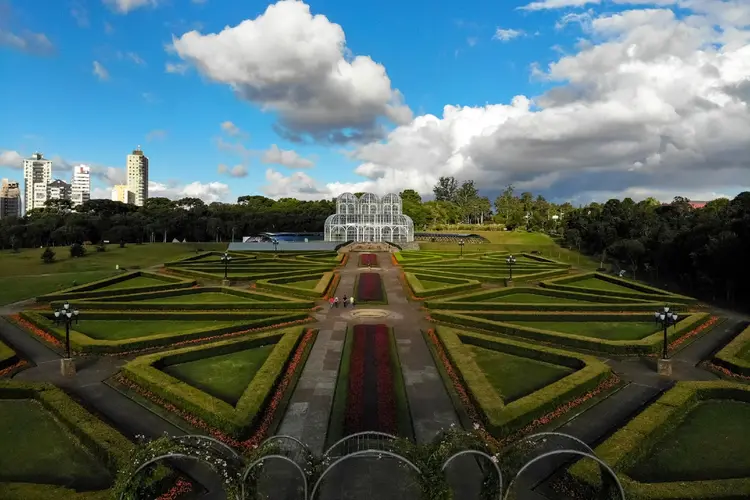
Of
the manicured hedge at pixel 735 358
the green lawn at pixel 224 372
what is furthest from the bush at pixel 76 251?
the manicured hedge at pixel 735 358

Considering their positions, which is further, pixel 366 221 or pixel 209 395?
pixel 366 221

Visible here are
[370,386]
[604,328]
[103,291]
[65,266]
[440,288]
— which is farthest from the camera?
[65,266]

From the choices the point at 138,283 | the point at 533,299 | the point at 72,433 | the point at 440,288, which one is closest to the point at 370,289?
the point at 440,288

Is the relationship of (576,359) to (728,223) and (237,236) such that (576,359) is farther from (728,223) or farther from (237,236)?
(237,236)

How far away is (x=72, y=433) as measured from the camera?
15461mm

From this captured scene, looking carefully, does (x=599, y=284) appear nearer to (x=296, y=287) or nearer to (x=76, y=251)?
(x=296, y=287)

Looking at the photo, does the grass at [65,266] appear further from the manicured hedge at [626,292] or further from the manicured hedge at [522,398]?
the manicured hedge at [626,292]

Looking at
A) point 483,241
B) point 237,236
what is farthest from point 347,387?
point 237,236

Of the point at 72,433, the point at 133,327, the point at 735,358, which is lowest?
the point at 72,433

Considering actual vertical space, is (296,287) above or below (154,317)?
above

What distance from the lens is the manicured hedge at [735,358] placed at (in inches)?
851

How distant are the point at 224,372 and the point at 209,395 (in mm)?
3710

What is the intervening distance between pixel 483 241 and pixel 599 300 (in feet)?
199

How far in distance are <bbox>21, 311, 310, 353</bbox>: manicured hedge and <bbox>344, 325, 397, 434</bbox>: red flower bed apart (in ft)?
21.0
